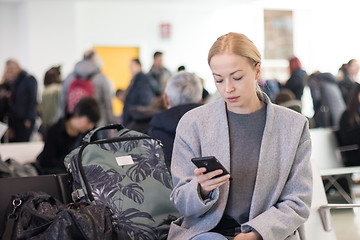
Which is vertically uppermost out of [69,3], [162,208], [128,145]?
[69,3]

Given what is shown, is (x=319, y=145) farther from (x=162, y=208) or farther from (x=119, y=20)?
(x=119, y=20)

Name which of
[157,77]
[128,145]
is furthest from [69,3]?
[128,145]

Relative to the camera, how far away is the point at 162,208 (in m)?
2.88

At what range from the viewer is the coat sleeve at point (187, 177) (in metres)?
2.39

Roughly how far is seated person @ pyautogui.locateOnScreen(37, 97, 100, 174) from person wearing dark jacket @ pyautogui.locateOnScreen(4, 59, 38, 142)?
398 cm

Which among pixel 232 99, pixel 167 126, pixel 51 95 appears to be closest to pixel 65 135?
pixel 167 126

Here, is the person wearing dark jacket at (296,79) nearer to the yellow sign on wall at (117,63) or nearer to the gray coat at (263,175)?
the yellow sign on wall at (117,63)

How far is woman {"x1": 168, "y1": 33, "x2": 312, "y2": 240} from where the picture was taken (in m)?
2.42

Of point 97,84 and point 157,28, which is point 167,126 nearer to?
point 97,84

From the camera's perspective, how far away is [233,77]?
2.45 metres

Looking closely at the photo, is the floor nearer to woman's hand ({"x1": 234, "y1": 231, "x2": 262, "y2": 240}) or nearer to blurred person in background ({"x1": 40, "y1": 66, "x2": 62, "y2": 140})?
woman's hand ({"x1": 234, "y1": 231, "x2": 262, "y2": 240})

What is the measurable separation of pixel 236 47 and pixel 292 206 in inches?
24.9

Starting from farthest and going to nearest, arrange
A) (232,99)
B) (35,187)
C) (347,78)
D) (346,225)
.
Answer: (347,78), (346,225), (35,187), (232,99)

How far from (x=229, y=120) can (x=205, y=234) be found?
0.47 meters
